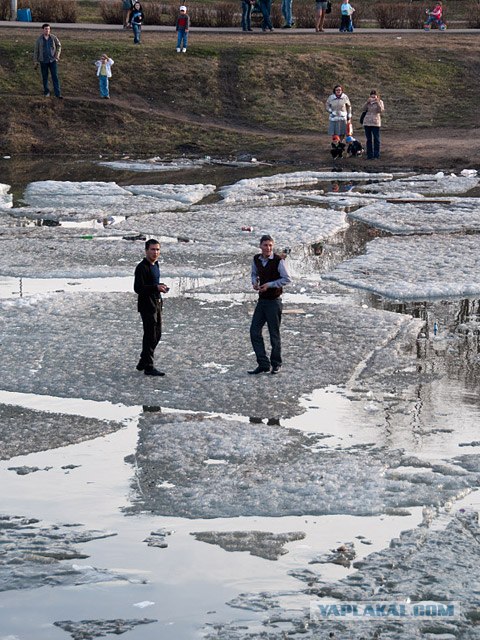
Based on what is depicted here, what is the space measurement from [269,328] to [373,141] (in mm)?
20145

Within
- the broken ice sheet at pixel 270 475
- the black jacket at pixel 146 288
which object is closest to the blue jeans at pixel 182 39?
the black jacket at pixel 146 288

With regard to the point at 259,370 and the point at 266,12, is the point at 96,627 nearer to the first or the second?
the point at 259,370

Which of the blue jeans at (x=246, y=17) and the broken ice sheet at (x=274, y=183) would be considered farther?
the blue jeans at (x=246, y=17)

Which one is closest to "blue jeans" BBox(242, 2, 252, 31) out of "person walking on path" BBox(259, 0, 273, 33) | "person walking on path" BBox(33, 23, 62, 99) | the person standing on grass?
"person walking on path" BBox(259, 0, 273, 33)

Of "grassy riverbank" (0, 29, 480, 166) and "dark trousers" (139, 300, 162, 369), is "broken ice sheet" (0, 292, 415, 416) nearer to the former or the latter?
"dark trousers" (139, 300, 162, 369)

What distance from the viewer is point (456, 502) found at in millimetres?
10906

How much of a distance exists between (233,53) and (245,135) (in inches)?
239

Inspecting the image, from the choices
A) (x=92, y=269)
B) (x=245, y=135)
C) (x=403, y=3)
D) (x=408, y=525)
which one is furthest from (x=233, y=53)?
(x=408, y=525)

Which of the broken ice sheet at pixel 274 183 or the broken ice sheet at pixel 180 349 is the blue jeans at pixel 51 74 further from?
the broken ice sheet at pixel 180 349

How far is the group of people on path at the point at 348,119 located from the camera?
32.3 meters

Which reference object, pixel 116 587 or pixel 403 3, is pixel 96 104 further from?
pixel 116 587

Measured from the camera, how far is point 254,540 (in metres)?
10.2

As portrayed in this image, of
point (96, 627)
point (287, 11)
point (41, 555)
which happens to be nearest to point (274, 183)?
point (287, 11)

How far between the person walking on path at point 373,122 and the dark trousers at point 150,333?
744 inches
